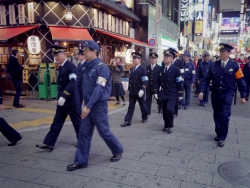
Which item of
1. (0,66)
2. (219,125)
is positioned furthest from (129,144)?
(0,66)

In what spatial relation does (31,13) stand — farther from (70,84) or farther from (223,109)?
(223,109)

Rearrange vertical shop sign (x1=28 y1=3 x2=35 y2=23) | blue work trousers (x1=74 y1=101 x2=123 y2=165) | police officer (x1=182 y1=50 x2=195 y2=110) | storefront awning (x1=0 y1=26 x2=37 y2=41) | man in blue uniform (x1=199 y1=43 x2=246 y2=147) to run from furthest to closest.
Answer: vertical shop sign (x1=28 y1=3 x2=35 y2=23) < storefront awning (x1=0 y1=26 x2=37 y2=41) < police officer (x1=182 y1=50 x2=195 y2=110) < man in blue uniform (x1=199 y1=43 x2=246 y2=147) < blue work trousers (x1=74 y1=101 x2=123 y2=165)

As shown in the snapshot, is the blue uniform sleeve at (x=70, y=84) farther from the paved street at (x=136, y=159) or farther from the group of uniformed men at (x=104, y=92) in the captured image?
the paved street at (x=136, y=159)

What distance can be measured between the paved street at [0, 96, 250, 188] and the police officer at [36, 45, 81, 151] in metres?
0.39

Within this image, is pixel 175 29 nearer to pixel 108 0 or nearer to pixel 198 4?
pixel 198 4

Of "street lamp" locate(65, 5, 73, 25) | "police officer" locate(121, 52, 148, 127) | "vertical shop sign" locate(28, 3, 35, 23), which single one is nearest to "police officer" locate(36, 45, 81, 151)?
"police officer" locate(121, 52, 148, 127)

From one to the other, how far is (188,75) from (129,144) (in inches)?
192

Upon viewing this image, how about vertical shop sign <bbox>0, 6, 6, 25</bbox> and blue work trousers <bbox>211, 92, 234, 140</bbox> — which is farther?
vertical shop sign <bbox>0, 6, 6, 25</bbox>

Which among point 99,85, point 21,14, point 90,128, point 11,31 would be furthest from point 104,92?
point 21,14

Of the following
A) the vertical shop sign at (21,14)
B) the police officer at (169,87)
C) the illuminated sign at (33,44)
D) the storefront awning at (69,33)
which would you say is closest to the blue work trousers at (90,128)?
the police officer at (169,87)

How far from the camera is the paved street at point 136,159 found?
3402 millimetres

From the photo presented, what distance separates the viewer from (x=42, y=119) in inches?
279

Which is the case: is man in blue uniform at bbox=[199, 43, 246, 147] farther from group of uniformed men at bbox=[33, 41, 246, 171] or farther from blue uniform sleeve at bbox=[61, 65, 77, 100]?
blue uniform sleeve at bbox=[61, 65, 77, 100]

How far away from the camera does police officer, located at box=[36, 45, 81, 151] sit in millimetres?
4270
